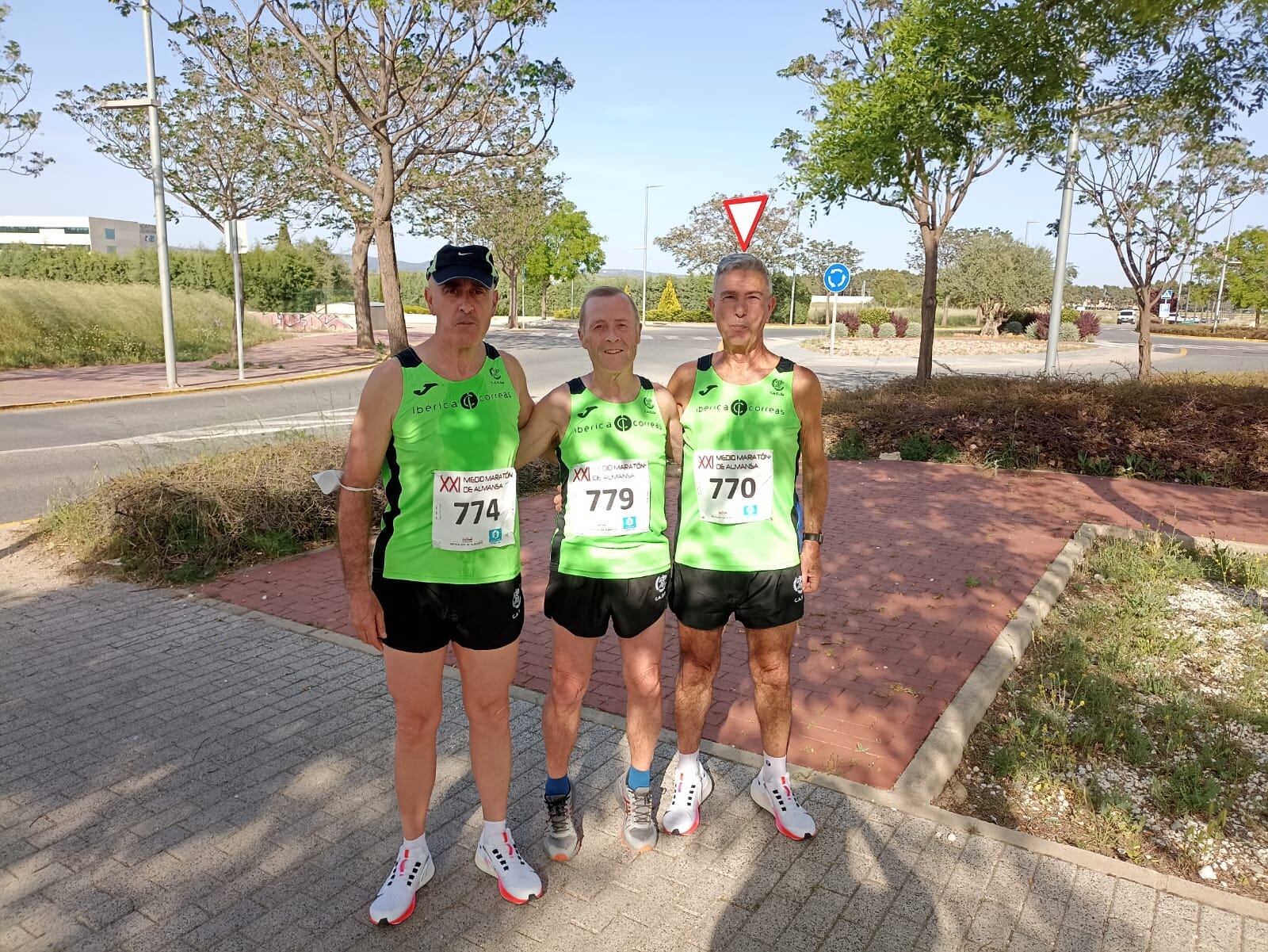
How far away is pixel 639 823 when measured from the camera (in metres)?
3.16

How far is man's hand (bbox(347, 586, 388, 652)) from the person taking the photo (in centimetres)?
267

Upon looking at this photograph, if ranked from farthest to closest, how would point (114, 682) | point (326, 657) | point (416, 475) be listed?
point (326, 657), point (114, 682), point (416, 475)

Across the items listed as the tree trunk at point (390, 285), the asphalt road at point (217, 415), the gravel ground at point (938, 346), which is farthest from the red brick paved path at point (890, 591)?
the gravel ground at point (938, 346)

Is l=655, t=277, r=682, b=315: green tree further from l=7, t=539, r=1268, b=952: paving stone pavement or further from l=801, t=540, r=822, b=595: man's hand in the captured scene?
l=801, t=540, r=822, b=595: man's hand

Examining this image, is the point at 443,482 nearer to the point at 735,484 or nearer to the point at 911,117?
the point at 735,484

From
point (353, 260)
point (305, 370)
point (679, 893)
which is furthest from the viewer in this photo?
point (353, 260)

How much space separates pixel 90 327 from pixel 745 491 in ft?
88.4

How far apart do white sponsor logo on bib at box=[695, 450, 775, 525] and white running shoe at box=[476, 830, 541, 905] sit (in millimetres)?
1303

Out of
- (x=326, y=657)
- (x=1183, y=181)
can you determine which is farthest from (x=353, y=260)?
(x=326, y=657)

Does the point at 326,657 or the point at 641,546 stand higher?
the point at 641,546

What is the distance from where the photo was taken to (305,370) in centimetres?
2298

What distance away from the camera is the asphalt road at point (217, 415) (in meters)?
9.81

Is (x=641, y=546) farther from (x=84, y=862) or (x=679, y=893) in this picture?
(x=84, y=862)

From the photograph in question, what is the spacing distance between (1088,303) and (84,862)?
112249mm
